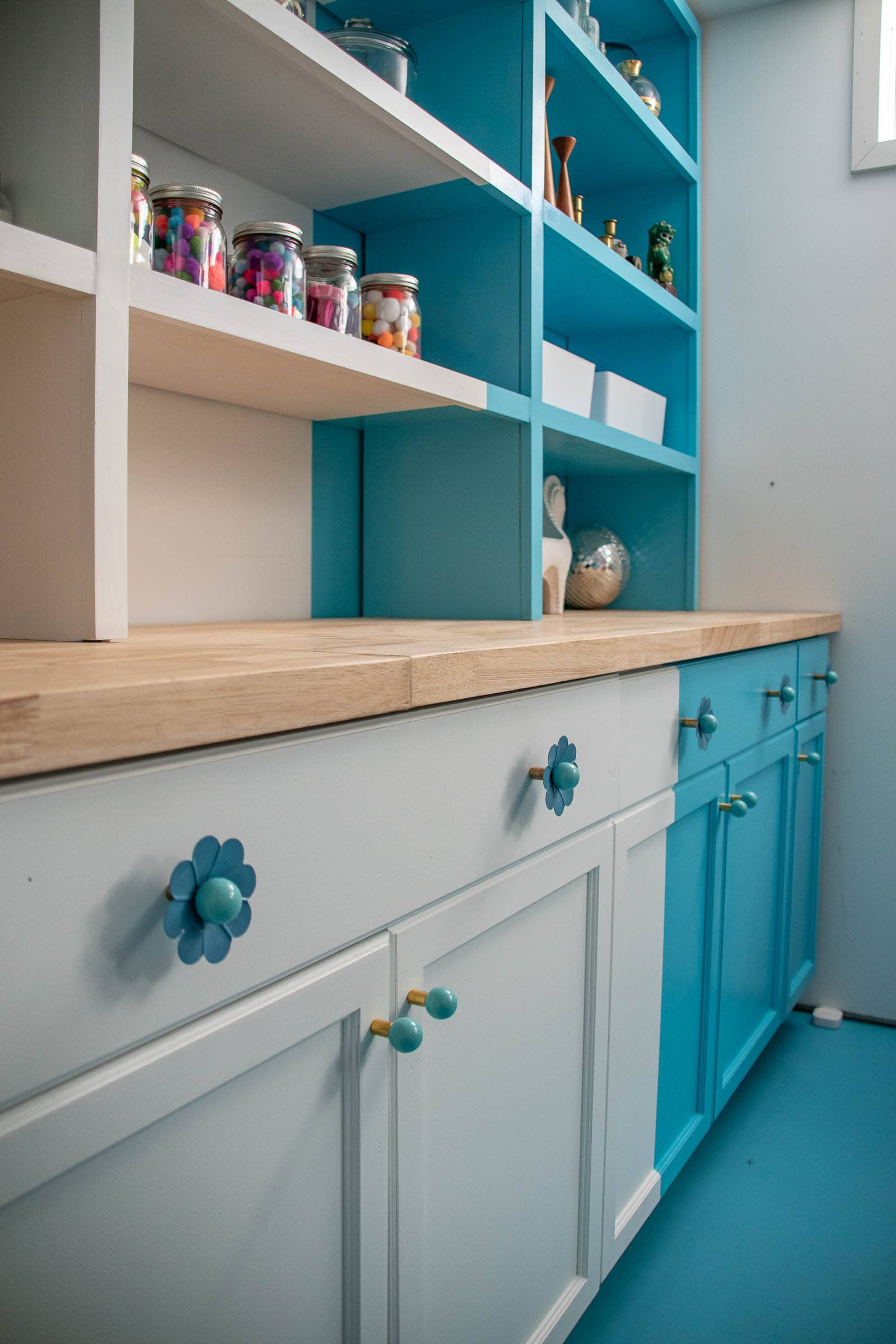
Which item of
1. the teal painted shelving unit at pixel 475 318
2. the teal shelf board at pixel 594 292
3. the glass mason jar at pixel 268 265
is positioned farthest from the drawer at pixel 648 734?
the teal shelf board at pixel 594 292

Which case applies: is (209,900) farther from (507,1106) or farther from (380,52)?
(380,52)

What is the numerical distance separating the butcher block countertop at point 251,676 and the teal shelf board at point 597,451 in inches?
20.2

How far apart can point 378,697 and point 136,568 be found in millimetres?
688

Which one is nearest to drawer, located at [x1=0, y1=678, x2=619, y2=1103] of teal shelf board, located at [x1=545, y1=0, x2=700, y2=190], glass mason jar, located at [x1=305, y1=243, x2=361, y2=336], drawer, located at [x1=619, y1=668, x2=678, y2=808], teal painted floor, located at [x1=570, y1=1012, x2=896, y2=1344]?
drawer, located at [x1=619, y1=668, x2=678, y2=808]

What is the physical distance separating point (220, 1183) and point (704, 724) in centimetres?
89

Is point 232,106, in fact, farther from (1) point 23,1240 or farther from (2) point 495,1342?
(2) point 495,1342

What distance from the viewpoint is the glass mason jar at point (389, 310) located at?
1.30 m

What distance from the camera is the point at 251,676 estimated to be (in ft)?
1.86

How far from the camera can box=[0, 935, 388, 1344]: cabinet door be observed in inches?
19.5

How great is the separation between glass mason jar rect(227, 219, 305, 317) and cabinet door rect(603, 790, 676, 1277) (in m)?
0.69

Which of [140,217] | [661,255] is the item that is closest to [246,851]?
[140,217]

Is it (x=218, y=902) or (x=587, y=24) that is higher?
(x=587, y=24)

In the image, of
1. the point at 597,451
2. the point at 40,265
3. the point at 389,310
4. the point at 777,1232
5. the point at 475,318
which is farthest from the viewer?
the point at 597,451

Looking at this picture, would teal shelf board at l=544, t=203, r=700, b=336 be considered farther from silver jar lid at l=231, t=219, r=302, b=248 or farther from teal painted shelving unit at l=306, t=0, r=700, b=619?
silver jar lid at l=231, t=219, r=302, b=248
